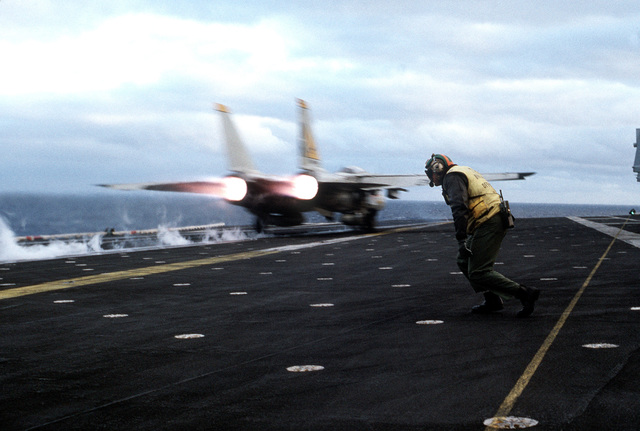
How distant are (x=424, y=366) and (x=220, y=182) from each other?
24723 millimetres

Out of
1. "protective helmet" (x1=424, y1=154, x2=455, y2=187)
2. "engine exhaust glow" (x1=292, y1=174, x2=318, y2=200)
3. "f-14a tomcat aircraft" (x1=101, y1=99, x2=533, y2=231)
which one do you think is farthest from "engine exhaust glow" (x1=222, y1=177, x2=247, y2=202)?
"protective helmet" (x1=424, y1=154, x2=455, y2=187)

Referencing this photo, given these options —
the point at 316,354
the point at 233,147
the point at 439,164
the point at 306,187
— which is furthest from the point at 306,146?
the point at 316,354

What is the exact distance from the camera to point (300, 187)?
1219 inches

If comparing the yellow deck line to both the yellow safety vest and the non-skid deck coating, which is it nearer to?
the non-skid deck coating

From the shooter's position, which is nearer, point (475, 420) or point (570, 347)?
point (475, 420)

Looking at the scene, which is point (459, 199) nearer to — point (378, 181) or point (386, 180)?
point (378, 181)

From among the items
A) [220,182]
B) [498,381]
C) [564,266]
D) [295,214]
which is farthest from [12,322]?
[295,214]

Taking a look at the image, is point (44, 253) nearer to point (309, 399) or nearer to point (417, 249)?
point (417, 249)

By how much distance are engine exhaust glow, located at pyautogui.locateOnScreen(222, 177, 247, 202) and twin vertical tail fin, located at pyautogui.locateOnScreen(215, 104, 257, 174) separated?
4.24 feet

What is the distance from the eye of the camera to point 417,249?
2308 centimetres

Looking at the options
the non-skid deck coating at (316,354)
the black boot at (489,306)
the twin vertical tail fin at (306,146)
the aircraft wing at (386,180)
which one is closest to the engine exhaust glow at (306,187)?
the aircraft wing at (386,180)

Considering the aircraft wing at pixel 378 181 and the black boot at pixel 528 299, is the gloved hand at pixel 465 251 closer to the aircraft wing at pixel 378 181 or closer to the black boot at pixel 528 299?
the black boot at pixel 528 299

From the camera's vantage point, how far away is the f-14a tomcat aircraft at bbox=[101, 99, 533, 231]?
30016 millimetres

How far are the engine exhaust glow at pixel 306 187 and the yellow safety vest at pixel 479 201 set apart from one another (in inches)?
886
